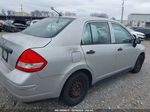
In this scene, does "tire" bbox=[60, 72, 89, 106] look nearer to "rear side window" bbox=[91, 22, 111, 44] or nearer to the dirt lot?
the dirt lot

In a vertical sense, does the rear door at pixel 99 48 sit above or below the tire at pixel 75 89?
above

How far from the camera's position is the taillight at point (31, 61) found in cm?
196

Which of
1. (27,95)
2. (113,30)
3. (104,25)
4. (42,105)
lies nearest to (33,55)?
(27,95)

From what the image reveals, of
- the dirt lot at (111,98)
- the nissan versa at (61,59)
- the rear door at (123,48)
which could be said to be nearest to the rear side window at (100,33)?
the nissan versa at (61,59)

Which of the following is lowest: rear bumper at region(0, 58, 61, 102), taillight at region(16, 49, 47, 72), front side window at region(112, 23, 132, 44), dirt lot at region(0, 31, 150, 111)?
dirt lot at region(0, 31, 150, 111)

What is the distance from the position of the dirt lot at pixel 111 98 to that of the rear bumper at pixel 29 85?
567mm

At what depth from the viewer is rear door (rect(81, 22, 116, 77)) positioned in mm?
2634

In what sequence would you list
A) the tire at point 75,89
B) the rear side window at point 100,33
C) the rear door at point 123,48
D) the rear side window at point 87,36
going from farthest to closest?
1. the rear door at point 123,48
2. the rear side window at point 100,33
3. the rear side window at point 87,36
4. the tire at point 75,89

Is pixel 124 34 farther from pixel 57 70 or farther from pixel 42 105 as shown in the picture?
pixel 42 105

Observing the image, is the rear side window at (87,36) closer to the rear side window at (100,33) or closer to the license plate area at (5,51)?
the rear side window at (100,33)

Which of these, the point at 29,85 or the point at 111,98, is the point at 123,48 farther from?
the point at 29,85

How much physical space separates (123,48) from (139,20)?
51.7 m

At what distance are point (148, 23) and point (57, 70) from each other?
53.9 m

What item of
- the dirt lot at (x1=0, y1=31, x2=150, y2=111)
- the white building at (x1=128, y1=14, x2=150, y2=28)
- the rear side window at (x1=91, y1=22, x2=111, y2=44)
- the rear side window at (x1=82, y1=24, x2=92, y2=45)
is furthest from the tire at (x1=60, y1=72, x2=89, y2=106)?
the white building at (x1=128, y1=14, x2=150, y2=28)
